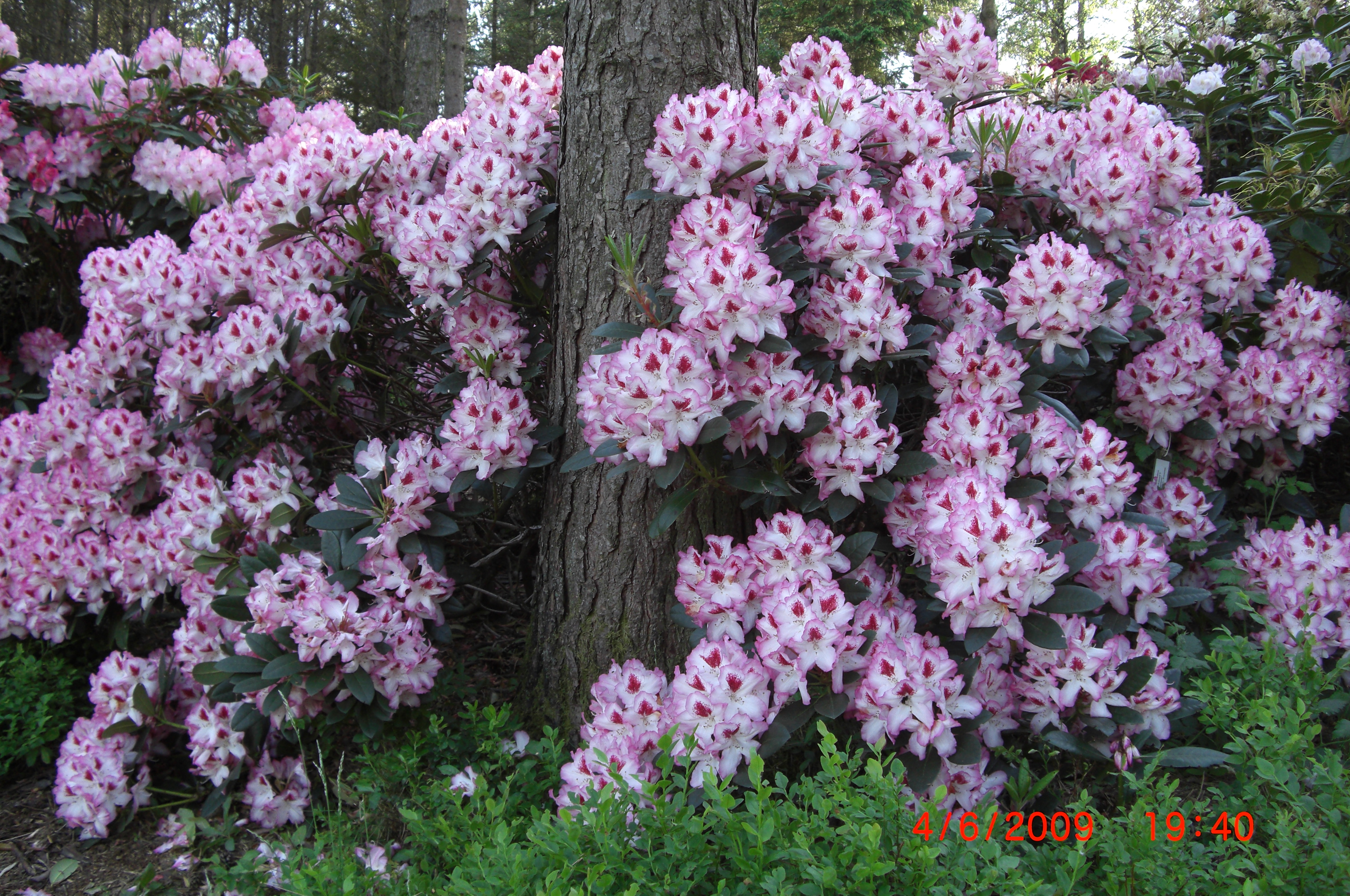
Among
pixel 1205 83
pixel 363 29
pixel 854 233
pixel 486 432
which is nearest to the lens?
pixel 854 233

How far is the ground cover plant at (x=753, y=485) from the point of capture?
166 centimetres

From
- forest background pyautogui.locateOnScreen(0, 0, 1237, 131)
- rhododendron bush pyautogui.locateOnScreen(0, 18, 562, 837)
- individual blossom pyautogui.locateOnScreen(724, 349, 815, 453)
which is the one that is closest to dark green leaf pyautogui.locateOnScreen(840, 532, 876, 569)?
individual blossom pyautogui.locateOnScreen(724, 349, 815, 453)

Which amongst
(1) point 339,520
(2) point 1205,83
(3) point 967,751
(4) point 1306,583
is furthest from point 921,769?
(2) point 1205,83

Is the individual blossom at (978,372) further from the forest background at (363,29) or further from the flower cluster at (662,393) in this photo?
the forest background at (363,29)

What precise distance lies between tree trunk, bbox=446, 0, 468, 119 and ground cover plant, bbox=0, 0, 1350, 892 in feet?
15.2

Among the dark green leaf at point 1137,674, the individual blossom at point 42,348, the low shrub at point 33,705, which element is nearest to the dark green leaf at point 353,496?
the low shrub at point 33,705

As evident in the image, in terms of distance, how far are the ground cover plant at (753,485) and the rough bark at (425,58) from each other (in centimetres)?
346

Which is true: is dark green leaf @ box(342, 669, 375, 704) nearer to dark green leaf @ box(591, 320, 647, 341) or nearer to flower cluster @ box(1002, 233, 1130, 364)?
dark green leaf @ box(591, 320, 647, 341)

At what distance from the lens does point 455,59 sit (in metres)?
7.29

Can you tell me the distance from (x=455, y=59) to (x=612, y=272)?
19.7 ft


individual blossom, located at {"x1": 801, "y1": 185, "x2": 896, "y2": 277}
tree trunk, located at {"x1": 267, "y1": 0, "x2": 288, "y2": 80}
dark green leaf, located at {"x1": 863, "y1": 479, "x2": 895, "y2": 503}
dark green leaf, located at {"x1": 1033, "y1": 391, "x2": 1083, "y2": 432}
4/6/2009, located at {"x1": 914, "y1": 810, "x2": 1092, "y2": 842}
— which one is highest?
tree trunk, located at {"x1": 267, "y1": 0, "x2": 288, "y2": 80}

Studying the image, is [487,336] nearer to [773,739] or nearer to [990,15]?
[773,739]

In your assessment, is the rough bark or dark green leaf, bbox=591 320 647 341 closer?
dark green leaf, bbox=591 320 647 341

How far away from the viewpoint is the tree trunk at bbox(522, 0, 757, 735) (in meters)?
2.20
